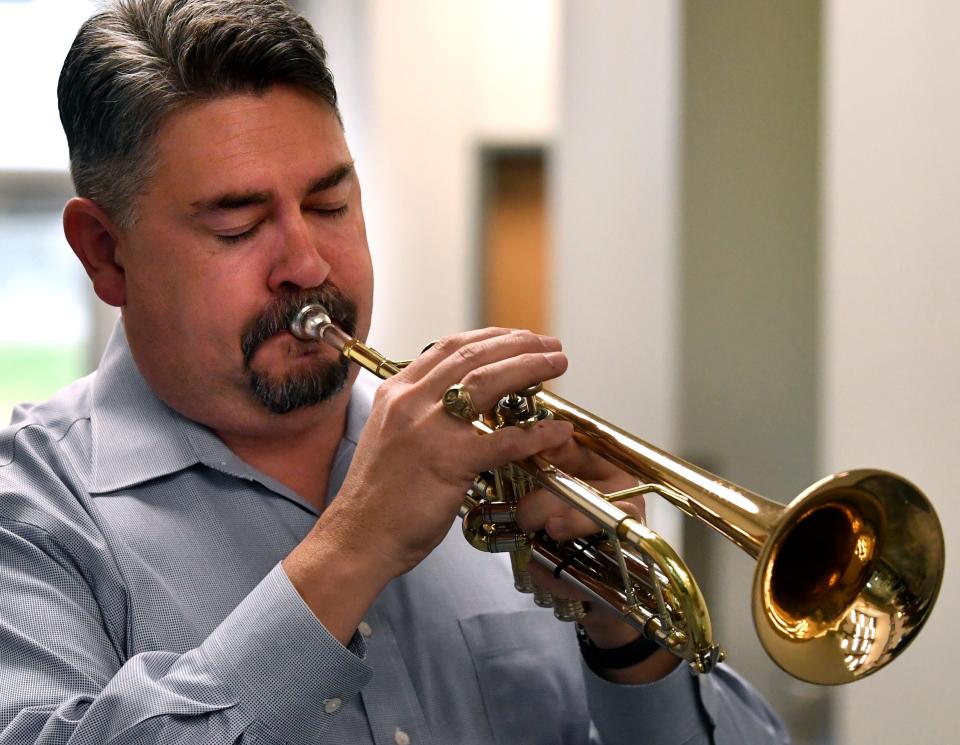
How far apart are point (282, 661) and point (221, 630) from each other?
7 cm

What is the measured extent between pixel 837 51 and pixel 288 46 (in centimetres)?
101

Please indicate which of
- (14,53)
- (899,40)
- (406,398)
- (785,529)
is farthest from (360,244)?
(14,53)

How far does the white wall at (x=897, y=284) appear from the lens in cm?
171

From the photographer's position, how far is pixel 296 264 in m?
1.27

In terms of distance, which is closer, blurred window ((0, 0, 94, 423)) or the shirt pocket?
the shirt pocket

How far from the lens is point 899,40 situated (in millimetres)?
1806

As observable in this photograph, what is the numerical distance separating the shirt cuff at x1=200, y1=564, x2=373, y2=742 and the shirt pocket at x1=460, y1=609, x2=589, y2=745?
11.7 inches

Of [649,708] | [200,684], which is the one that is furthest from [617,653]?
[200,684]

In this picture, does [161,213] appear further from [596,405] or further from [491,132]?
[491,132]

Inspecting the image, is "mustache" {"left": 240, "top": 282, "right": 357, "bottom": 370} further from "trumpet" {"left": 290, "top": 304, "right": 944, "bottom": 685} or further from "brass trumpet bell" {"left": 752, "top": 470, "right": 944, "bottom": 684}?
"brass trumpet bell" {"left": 752, "top": 470, "right": 944, "bottom": 684}

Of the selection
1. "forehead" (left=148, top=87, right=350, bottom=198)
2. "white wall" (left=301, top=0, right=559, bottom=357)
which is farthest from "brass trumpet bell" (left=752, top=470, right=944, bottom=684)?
"white wall" (left=301, top=0, right=559, bottom=357)

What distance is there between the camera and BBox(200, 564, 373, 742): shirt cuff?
104cm

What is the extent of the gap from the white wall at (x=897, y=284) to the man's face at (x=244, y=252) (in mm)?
869

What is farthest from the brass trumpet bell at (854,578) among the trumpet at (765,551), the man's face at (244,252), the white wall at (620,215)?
the white wall at (620,215)
